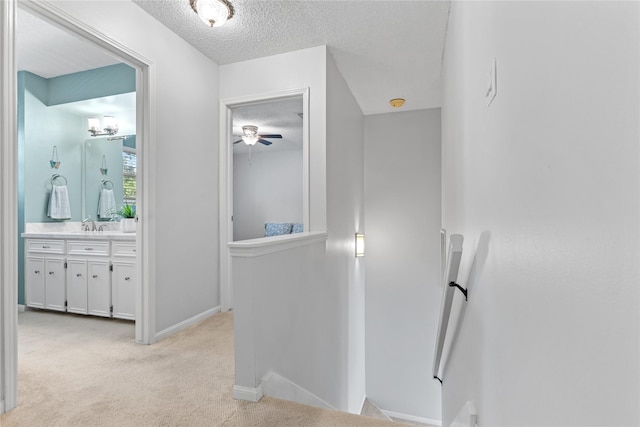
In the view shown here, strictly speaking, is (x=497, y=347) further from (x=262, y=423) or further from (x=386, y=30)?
(x=386, y=30)

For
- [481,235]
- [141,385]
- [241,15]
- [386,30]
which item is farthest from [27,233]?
[481,235]

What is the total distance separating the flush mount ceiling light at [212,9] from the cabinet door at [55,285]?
2765mm

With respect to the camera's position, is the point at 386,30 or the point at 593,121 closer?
the point at 593,121

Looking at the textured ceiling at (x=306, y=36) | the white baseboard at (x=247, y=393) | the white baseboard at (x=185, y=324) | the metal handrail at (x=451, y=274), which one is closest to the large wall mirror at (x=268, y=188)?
the textured ceiling at (x=306, y=36)

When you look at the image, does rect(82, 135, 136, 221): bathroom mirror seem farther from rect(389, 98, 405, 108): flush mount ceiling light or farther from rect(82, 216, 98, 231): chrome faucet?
rect(389, 98, 405, 108): flush mount ceiling light

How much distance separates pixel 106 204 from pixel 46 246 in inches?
33.8

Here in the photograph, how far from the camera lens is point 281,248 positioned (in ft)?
6.82

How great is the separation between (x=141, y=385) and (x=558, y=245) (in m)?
2.17

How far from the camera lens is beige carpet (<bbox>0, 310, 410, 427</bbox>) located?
1625 mm

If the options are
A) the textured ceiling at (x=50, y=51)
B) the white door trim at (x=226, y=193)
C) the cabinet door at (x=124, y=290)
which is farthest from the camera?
the white door trim at (x=226, y=193)

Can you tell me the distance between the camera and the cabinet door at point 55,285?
3.36 metres

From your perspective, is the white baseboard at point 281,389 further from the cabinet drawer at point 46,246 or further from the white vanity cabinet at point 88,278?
the cabinet drawer at point 46,246

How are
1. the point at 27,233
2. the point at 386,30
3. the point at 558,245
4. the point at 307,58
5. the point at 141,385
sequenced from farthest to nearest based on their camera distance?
the point at 27,233 → the point at 307,58 → the point at 386,30 → the point at 141,385 → the point at 558,245

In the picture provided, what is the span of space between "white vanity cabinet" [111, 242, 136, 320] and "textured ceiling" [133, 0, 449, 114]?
197 centimetres
